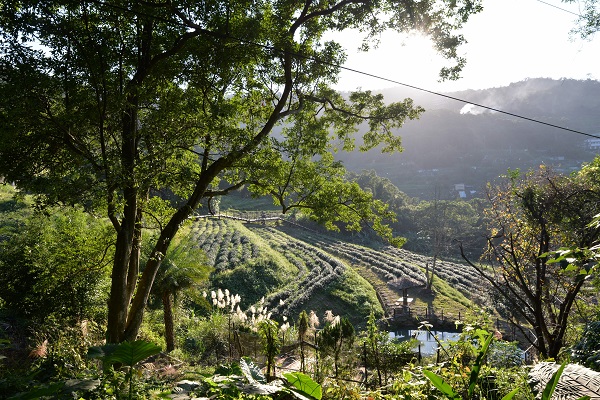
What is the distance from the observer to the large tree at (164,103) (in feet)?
14.1

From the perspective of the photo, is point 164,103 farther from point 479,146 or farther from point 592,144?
point 592,144

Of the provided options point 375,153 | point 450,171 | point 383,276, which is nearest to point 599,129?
point 450,171

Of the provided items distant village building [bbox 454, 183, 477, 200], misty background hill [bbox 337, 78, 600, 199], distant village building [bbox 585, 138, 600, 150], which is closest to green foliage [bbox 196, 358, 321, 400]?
misty background hill [bbox 337, 78, 600, 199]

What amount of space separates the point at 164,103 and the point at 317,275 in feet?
69.3

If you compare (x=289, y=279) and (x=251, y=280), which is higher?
(x=251, y=280)

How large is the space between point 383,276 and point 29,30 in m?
26.6

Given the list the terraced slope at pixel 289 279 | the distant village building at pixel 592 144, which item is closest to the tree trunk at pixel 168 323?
the terraced slope at pixel 289 279

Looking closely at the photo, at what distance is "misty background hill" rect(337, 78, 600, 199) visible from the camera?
97.5 meters

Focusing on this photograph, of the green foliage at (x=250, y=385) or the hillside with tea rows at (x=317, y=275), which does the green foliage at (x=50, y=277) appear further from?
the hillside with tea rows at (x=317, y=275)

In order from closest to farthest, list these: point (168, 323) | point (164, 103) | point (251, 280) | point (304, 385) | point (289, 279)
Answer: point (304, 385) → point (164, 103) → point (168, 323) → point (251, 280) → point (289, 279)

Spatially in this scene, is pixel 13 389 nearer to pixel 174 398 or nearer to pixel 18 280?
pixel 174 398

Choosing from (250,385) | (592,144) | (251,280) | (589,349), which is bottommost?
(251,280)

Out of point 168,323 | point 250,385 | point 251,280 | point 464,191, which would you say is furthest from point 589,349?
point 464,191

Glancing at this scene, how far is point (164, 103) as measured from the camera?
518 cm
